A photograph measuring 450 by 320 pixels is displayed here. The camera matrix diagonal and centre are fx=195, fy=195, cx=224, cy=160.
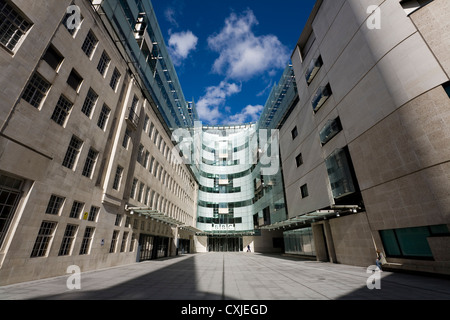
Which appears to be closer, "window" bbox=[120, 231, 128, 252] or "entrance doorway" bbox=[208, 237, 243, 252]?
"window" bbox=[120, 231, 128, 252]

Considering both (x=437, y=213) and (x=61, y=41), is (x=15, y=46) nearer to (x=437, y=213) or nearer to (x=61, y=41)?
(x=61, y=41)

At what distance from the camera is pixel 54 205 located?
1302cm

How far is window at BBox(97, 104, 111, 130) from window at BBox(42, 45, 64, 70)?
5310mm

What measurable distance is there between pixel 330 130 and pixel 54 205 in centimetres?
2594

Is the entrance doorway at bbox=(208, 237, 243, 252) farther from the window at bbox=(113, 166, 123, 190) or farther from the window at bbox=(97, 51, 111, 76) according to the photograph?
the window at bbox=(97, 51, 111, 76)

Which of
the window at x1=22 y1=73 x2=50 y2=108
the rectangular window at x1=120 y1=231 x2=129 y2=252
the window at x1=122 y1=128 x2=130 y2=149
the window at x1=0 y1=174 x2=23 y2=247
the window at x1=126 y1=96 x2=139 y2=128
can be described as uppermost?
the window at x1=126 y1=96 x2=139 y2=128

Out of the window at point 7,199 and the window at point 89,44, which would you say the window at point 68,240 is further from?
the window at point 89,44

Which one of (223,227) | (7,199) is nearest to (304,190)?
(7,199)

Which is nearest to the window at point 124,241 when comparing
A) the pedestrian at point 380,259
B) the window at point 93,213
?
the window at point 93,213

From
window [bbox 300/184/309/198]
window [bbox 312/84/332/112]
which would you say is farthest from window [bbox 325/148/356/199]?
window [bbox 312/84/332/112]

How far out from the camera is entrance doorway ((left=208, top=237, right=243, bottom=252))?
193ft

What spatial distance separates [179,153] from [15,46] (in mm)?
32229

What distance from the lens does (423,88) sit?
12898 mm

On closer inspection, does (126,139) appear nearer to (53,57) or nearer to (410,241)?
(53,57)
